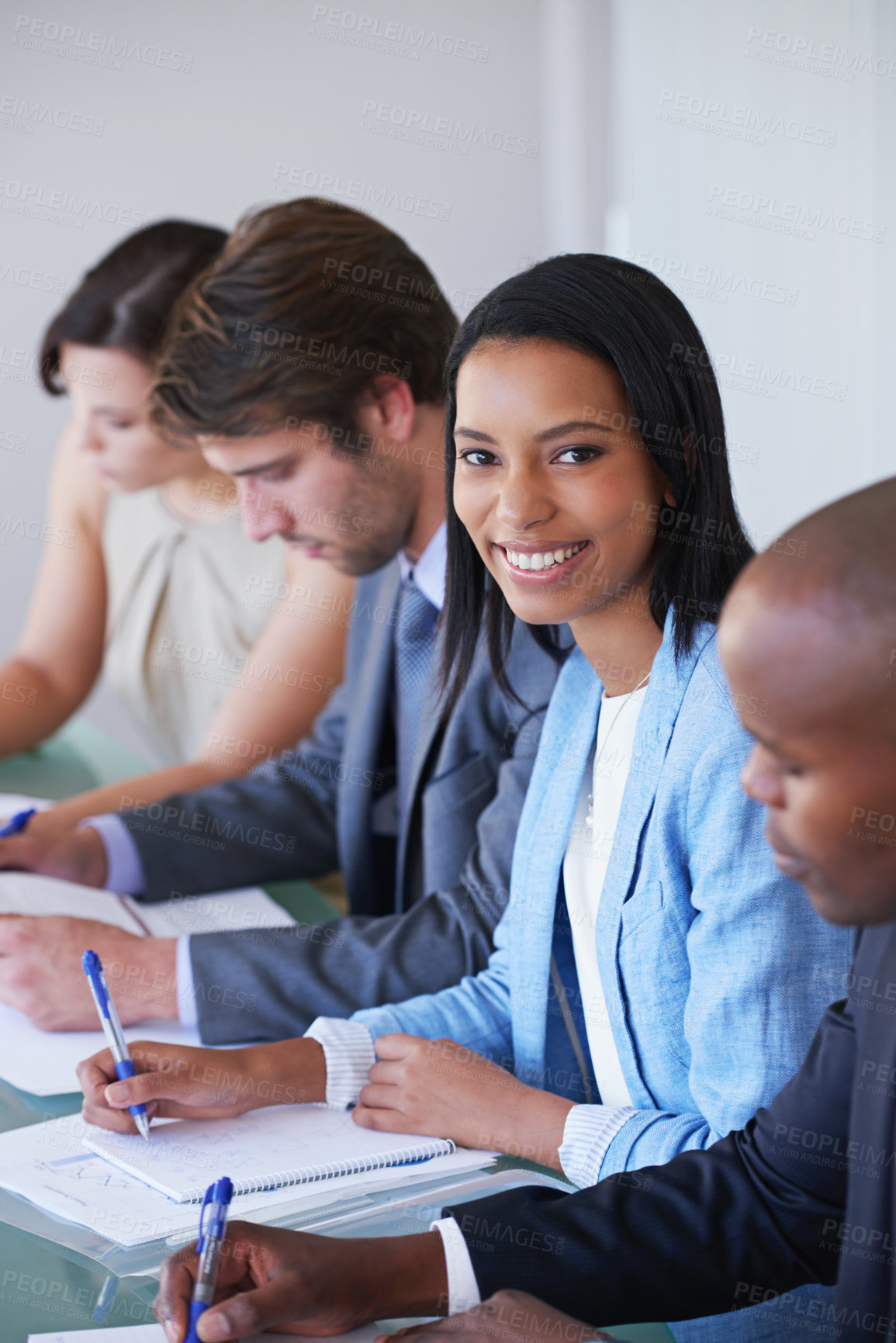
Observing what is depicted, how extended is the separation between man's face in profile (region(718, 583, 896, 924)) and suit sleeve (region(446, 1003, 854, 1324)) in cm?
21

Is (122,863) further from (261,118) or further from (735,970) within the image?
(261,118)

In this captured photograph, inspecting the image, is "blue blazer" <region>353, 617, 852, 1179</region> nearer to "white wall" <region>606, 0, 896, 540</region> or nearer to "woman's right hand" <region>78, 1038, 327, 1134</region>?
"woman's right hand" <region>78, 1038, 327, 1134</region>

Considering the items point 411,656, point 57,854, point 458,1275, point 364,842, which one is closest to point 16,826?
point 57,854

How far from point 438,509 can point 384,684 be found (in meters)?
0.29

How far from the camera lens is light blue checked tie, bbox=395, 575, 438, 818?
1860mm

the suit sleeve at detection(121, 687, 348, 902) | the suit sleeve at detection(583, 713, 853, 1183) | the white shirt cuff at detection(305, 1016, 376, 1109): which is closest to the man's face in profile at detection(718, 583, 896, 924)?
the suit sleeve at detection(583, 713, 853, 1183)

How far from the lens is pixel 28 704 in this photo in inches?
102

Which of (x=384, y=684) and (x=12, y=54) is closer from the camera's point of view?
(x=384, y=684)

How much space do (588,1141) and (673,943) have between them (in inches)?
7.5

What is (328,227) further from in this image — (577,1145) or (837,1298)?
(837,1298)

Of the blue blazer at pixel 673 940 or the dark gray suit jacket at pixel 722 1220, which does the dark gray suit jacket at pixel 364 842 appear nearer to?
the blue blazer at pixel 673 940

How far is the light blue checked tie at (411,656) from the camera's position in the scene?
1.86 metres

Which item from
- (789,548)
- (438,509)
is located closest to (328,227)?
(438,509)

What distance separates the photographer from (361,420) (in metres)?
1.87
